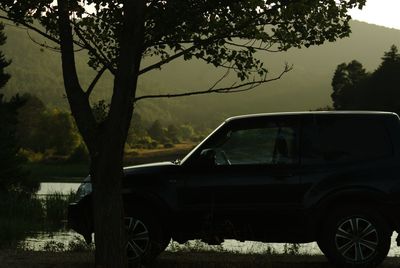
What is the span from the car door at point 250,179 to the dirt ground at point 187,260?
0.71 metres

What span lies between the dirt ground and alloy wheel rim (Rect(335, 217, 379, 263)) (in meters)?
0.72

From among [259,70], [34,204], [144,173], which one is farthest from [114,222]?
[34,204]

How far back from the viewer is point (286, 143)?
905cm

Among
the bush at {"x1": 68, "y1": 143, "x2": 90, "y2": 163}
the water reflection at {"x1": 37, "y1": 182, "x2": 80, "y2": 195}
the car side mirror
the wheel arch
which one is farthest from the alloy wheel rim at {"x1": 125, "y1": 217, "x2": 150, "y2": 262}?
the bush at {"x1": 68, "y1": 143, "x2": 90, "y2": 163}

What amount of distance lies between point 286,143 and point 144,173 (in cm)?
177

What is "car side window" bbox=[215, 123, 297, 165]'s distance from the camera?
9.00 m

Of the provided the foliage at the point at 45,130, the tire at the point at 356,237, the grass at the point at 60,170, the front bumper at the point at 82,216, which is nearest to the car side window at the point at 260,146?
the tire at the point at 356,237

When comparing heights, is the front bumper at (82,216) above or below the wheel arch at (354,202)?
below

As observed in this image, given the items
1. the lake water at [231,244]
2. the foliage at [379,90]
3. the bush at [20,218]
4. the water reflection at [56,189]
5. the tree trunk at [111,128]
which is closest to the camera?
the tree trunk at [111,128]

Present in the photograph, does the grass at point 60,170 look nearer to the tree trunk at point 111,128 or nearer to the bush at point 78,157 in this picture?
the bush at point 78,157

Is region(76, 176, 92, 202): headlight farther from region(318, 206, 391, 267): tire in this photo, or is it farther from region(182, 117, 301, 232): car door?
region(318, 206, 391, 267): tire

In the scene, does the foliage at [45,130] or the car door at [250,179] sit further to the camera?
the foliage at [45,130]

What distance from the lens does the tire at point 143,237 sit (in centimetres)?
902

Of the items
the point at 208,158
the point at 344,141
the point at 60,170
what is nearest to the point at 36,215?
the point at 208,158
